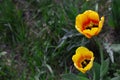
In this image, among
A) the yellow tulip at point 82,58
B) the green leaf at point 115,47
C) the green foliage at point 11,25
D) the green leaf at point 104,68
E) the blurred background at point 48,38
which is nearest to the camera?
the yellow tulip at point 82,58

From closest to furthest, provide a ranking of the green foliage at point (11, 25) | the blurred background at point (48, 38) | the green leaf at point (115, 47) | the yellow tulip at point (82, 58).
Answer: the yellow tulip at point (82, 58), the green leaf at point (115, 47), the blurred background at point (48, 38), the green foliage at point (11, 25)

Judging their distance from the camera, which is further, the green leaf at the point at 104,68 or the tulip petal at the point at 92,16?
the green leaf at the point at 104,68

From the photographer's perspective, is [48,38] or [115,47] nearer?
[115,47]

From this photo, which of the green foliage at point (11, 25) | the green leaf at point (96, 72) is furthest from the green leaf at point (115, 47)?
the green foliage at point (11, 25)

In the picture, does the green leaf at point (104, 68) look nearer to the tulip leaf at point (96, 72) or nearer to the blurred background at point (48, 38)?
the tulip leaf at point (96, 72)

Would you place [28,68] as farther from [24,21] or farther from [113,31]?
[113,31]

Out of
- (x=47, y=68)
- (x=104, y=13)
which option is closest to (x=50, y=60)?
(x=47, y=68)

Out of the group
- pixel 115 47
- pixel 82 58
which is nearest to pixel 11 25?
pixel 115 47

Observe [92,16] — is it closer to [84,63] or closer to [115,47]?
[84,63]

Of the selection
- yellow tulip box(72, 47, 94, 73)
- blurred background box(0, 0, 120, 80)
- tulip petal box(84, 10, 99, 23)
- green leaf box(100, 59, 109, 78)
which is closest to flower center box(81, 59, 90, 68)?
yellow tulip box(72, 47, 94, 73)
